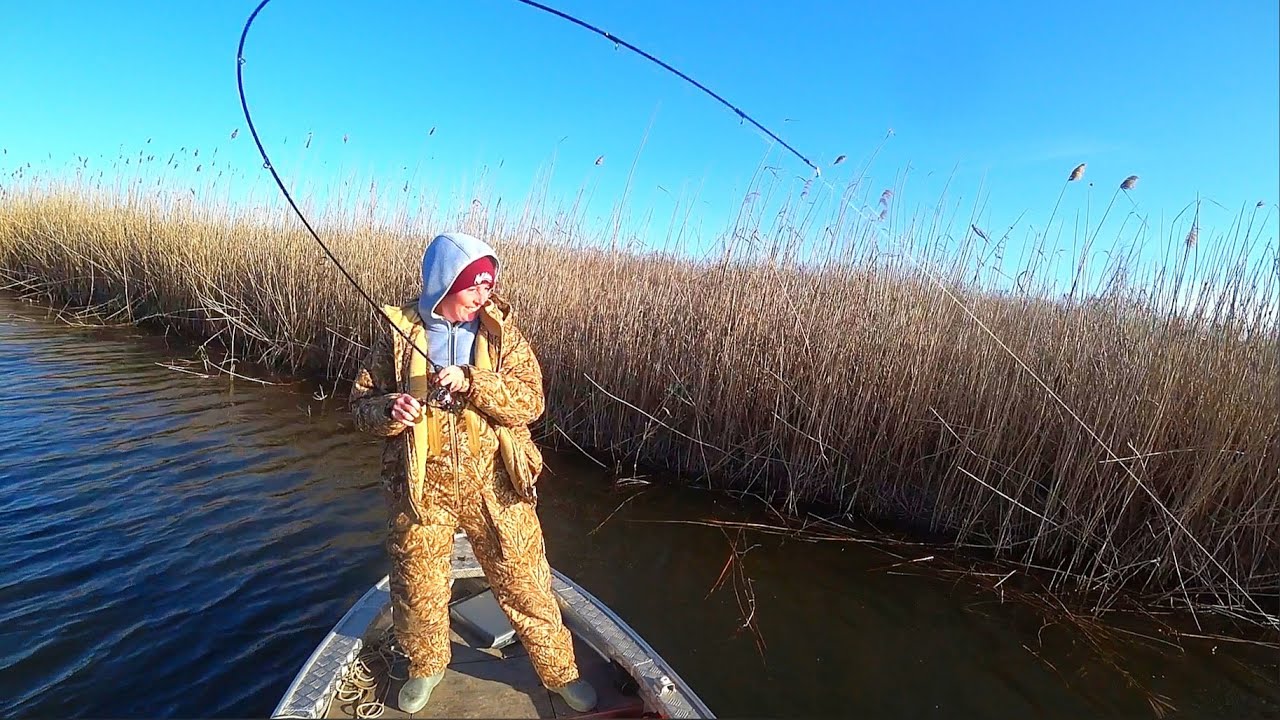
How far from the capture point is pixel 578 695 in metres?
2.05

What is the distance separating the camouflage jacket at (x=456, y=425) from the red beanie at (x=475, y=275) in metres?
0.10

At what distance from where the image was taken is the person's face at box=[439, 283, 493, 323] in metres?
1.88

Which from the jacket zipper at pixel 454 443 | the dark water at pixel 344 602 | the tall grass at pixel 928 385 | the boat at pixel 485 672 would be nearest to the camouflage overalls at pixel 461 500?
the jacket zipper at pixel 454 443

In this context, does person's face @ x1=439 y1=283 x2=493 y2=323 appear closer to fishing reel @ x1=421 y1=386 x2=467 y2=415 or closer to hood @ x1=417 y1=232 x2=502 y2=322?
hood @ x1=417 y1=232 x2=502 y2=322

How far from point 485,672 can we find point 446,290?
1341 millimetres

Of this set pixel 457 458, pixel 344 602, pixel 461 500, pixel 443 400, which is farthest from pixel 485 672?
pixel 344 602

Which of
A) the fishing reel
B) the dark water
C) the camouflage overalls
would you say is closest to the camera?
the fishing reel

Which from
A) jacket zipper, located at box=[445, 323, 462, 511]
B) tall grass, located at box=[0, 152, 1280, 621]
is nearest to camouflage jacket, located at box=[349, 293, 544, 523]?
jacket zipper, located at box=[445, 323, 462, 511]

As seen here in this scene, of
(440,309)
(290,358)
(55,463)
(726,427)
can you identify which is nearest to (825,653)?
(726,427)

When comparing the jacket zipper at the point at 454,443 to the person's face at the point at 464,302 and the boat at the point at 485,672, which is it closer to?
the person's face at the point at 464,302

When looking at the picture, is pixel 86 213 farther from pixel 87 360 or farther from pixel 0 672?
pixel 0 672

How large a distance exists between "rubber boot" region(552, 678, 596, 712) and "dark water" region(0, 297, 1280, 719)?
78cm

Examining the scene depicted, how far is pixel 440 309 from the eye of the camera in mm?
1913

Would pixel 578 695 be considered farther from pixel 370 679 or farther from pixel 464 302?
pixel 464 302
